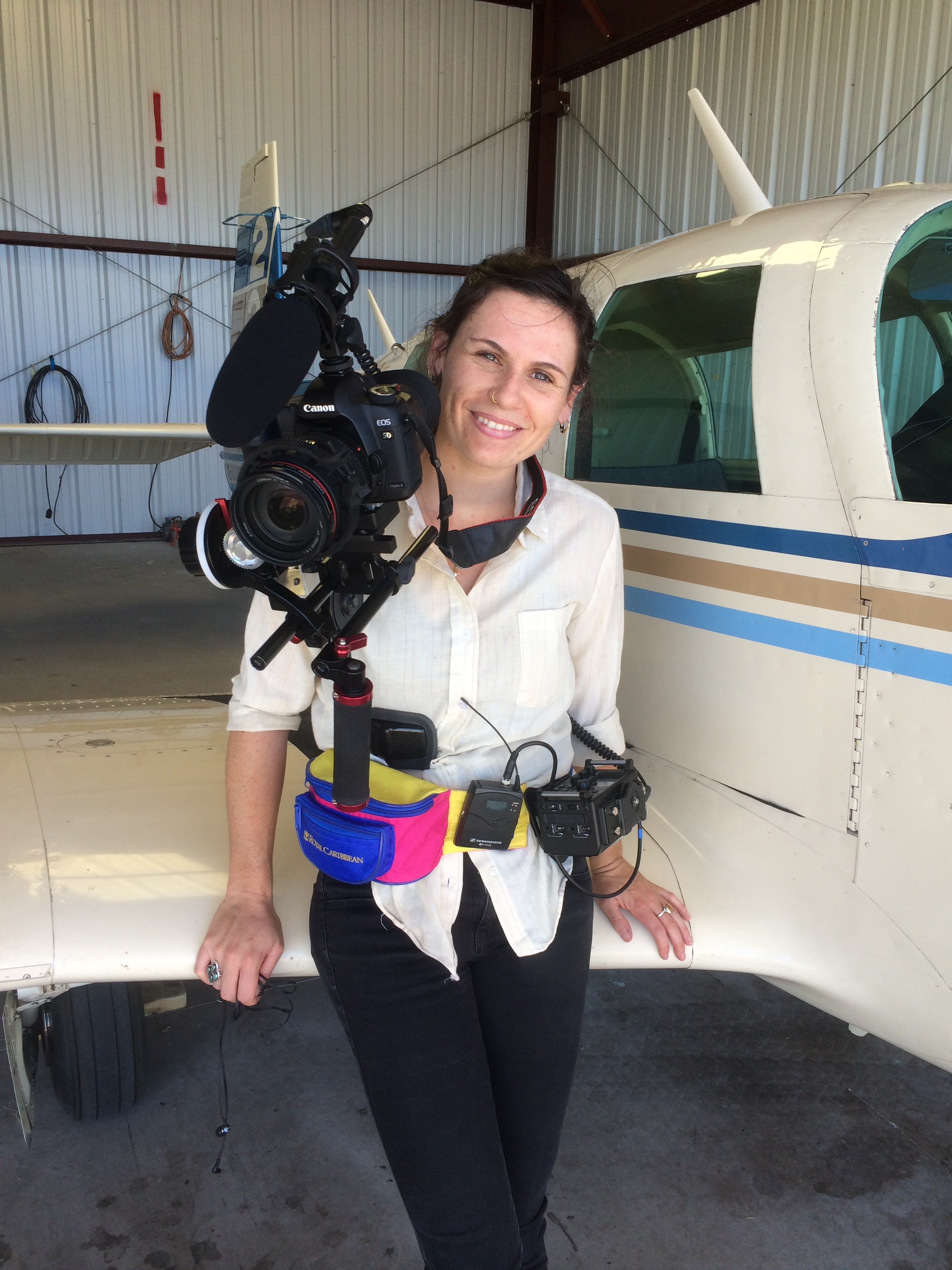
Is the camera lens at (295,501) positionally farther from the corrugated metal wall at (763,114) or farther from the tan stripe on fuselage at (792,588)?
the corrugated metal wall at (763,114)

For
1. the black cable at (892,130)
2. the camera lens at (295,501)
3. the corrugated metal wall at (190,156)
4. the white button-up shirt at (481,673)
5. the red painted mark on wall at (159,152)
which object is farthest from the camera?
the red painted mark on wall at (159,152)

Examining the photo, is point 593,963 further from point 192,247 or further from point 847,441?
point 192,247

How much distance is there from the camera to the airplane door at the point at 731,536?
188 centimetres

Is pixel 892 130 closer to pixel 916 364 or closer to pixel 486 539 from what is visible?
pixel 916 364

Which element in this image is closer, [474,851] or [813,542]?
[474,851]

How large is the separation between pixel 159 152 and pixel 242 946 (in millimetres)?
13058

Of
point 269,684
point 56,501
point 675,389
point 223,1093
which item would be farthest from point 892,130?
point 56,501

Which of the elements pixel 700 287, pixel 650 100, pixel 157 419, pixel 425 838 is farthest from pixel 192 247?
pixel 425 838

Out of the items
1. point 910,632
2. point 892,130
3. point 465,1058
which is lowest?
point 465,1058

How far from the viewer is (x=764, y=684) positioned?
79.4 inches

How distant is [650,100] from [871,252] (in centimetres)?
1169

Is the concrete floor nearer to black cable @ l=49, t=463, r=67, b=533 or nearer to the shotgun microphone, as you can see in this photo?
the shotgun microphone

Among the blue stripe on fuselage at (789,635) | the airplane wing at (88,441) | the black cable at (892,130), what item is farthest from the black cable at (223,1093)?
the black cable at (892,130)

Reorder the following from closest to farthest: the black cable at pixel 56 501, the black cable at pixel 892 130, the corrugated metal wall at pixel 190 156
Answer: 1. the black cable at pixel 892 130
2. the corrugated metal wall at pixel 190 156
3. the black cable at pixel 56 501
